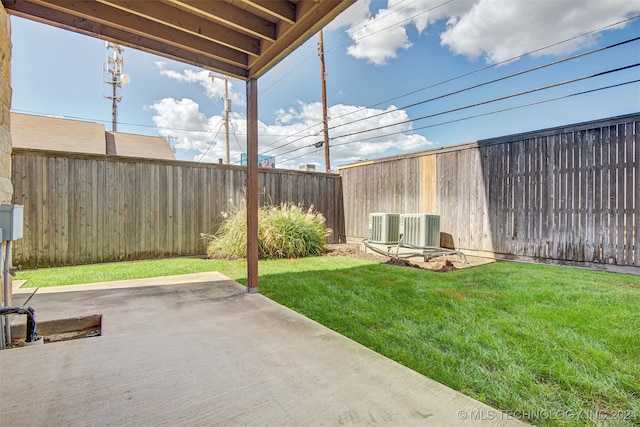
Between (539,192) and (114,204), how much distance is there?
7.06 m

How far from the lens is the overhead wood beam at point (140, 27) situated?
228 centimetres

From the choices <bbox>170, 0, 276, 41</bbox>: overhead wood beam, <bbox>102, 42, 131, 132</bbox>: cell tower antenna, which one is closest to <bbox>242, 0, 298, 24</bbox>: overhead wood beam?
<bbox>170, 0, 276, 41</bbox>: overhead wood beam

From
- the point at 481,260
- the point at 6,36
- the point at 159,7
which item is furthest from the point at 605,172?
the point at 6,36

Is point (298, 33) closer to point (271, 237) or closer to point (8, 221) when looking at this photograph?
point (8, 221)

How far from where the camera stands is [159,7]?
242 centimetres

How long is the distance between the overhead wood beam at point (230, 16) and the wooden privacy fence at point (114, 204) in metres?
3.71

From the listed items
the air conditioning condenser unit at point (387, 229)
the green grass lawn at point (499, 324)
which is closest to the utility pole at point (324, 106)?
the air conditioning condenser unit at point (387, 229)

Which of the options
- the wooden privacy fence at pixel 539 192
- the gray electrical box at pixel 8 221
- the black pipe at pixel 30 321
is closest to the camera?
the black pipe at pixel 30 321

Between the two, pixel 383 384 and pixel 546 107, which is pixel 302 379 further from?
pixel 546 107

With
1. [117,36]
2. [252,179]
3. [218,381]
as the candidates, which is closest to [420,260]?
[252,179]

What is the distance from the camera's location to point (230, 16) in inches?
94.8

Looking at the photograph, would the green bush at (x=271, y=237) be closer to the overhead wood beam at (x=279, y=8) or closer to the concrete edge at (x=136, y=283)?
the concrete edge at (x=136, y=283)

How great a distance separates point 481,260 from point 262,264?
12.5 feet

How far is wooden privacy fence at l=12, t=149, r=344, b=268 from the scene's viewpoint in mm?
4523
